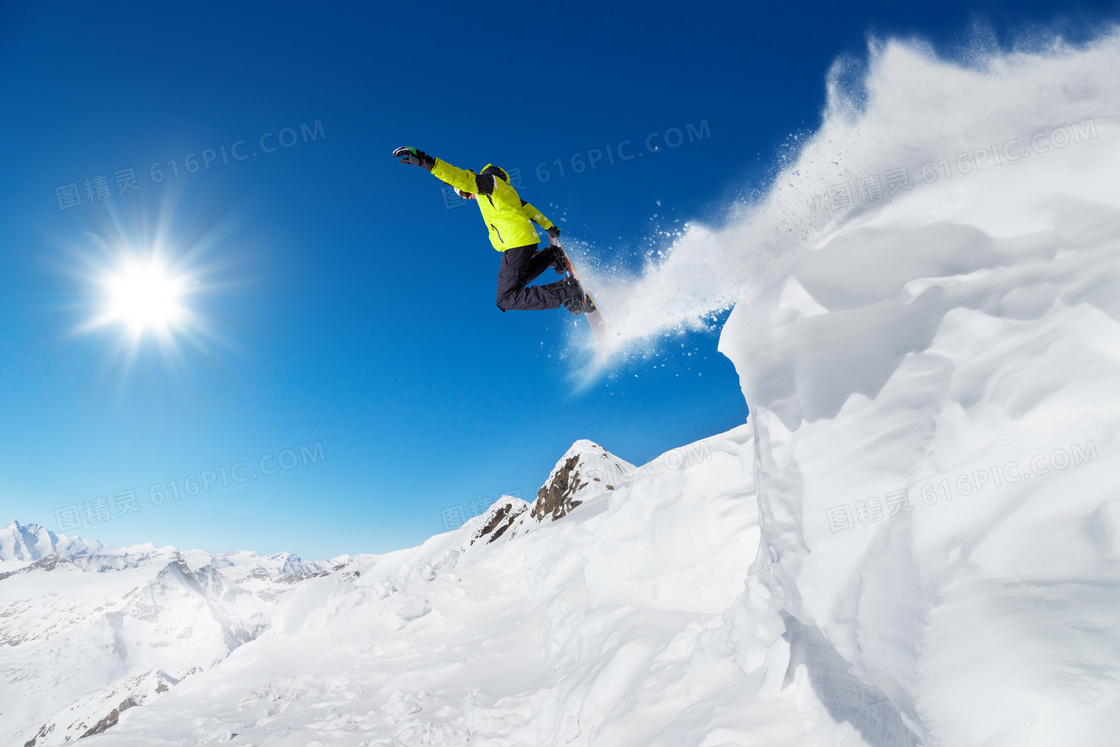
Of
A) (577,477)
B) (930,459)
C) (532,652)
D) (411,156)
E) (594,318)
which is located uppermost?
(577,477)

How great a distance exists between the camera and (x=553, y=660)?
7.13 m

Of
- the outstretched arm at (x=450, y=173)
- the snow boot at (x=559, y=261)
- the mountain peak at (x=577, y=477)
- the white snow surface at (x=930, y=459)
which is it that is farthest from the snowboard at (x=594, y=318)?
the mountain peak at (x=577, y=477)

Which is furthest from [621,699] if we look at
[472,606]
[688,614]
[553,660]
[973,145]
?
[472,606]

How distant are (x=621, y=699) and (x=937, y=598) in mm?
3169

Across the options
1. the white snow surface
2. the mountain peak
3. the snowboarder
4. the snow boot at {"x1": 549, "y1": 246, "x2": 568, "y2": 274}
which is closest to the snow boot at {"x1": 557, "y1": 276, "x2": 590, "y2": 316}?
the snowboarder

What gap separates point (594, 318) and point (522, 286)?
1988 millimetres

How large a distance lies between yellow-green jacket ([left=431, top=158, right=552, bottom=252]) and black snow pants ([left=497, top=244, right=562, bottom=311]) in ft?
0.61

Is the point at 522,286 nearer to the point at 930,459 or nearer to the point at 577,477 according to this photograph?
the point at 930,459

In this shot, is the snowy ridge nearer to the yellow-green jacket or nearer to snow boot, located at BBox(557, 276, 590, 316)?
snow boot, located at BBox(557, 276, 590, 316)

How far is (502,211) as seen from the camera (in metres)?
8.56

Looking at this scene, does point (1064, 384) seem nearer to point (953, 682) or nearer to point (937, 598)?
point (937, 598)

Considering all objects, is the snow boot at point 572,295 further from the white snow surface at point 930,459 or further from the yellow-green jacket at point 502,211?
the white snow surface at point 930,459

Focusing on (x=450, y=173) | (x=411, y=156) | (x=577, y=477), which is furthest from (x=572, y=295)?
(x=577, y=477)

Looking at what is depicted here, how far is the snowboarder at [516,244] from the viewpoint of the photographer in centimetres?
830
